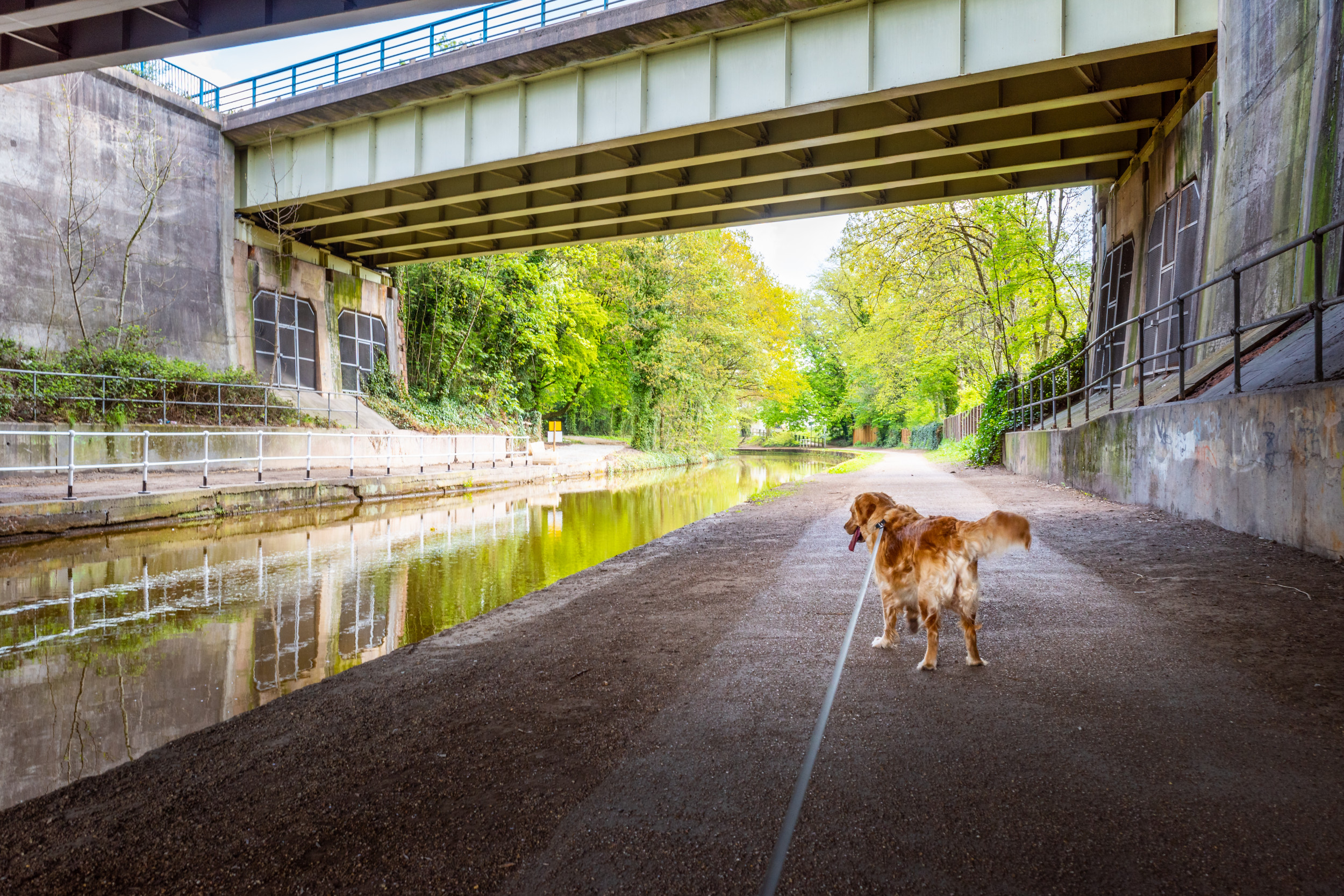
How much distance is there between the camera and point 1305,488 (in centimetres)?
584

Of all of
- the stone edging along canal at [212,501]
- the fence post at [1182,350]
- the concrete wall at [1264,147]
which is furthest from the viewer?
the stone edging along canal at [212,501]

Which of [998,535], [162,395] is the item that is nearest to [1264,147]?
[998,535]

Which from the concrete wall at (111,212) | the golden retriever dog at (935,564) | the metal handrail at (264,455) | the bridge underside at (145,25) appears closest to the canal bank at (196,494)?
the metal handrail at (264,455)

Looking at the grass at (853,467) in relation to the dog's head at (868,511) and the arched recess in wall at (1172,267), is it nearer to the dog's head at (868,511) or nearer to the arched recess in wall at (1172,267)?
the arched recess in wall at (1172,267)

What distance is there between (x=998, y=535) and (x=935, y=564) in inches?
14.3

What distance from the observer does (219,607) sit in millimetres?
6508

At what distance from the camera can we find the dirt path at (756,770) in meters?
2.14

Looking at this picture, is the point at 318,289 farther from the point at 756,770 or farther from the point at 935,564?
the point at 756,770

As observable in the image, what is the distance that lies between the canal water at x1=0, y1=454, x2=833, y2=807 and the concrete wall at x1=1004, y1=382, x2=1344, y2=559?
6.77 m

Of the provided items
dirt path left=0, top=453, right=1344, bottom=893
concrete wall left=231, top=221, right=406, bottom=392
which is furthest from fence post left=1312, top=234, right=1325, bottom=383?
concrete wall left=231, top=221, right=406, bottom=392

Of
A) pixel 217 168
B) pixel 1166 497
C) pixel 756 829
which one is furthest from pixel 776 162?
pixel 756 829

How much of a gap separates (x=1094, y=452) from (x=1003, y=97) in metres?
7.91

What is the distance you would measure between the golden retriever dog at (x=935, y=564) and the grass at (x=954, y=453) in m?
23.1

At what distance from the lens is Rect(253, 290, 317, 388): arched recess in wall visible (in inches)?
939
